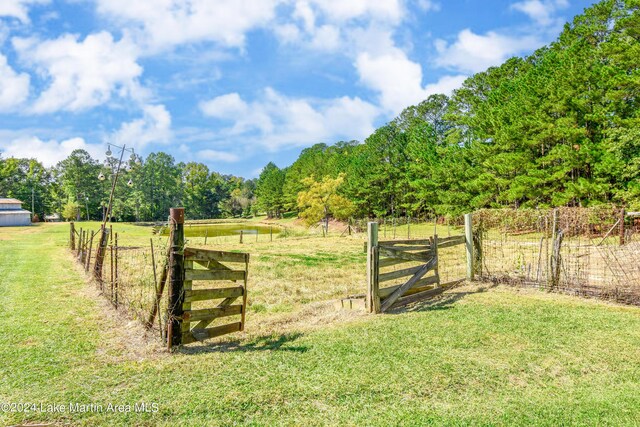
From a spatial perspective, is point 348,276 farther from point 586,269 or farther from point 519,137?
point 519,137

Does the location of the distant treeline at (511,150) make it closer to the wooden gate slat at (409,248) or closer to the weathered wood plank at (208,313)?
the wooden gate slat at (409,248)

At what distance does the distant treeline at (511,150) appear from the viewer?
25.5 meters

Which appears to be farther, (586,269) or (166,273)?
(586,269)

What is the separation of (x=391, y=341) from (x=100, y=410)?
4.43 meters

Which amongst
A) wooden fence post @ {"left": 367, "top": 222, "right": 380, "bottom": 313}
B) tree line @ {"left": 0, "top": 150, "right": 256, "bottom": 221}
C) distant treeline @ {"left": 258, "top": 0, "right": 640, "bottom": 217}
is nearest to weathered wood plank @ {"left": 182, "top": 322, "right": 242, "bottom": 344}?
wooden fence post @ {"left": 367, "top": 222, "right": 380, "bottom": 313}

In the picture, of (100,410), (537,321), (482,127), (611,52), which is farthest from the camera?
(482,127)

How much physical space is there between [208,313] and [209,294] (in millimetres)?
371

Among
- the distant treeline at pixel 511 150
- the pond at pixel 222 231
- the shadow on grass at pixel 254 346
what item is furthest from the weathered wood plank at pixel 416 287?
the pond at pixel 222 231

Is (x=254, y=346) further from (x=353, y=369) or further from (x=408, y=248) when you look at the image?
(x=408, y=248)

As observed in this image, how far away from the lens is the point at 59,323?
7.89 metres

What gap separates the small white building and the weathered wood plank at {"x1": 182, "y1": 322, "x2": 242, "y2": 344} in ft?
223

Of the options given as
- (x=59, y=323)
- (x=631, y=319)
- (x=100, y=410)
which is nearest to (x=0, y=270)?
(x=59, y=323)

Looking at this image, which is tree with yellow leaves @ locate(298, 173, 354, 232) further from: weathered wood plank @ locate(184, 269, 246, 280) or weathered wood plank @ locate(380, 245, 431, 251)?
weathered wood plank @ locate(184, 269, 246, 280)

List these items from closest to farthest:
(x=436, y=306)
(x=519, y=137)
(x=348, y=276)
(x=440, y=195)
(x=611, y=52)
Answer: (x=436, y=306)
(x=348, y=276)
(x=611, y=52)
(x=519, y=137)
(x=440, y=195)
